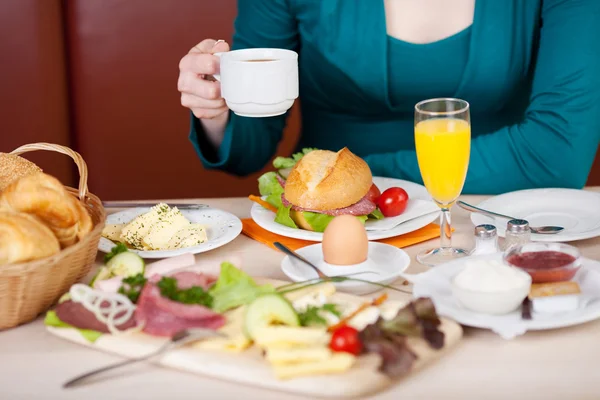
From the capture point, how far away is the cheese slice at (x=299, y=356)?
0.93 meters

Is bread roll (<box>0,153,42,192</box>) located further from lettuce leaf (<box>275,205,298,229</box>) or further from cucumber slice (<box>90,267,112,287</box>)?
lettuce leaf (<box>275,205,298,229</box>)

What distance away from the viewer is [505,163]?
187 cm

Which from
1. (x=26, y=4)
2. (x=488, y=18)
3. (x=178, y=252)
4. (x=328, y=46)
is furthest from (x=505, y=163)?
(x=26, y=4)

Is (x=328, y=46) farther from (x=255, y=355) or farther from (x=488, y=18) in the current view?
(x=255, y=355)

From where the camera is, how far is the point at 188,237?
141 centimetres

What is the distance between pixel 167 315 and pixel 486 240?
0.56 m

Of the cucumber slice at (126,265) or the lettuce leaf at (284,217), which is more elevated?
the cucumber slice at (126,265)

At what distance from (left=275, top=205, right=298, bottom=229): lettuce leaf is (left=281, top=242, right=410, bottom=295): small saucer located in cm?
17

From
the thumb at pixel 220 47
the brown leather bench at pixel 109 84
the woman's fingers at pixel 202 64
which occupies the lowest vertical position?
the brown leather bench at pixel 109 84

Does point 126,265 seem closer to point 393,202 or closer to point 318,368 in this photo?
point 318,368

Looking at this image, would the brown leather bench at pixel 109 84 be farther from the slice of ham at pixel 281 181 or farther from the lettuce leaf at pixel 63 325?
the lettuce leaf at pixel 63 325

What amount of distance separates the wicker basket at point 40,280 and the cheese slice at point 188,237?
19cm

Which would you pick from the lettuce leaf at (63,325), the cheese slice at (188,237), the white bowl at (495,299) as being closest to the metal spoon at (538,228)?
the white bowl at (495,299)

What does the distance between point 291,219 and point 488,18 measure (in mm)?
842
